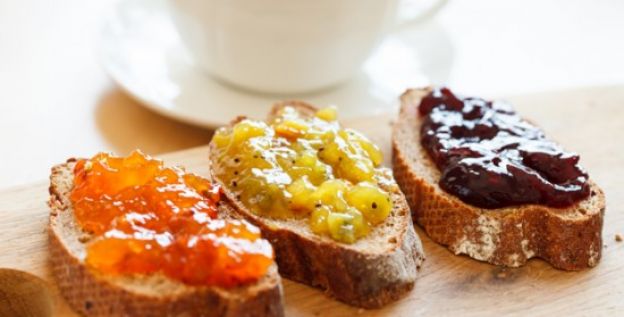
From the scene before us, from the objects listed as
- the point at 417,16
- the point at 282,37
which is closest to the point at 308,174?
the point at 282,37

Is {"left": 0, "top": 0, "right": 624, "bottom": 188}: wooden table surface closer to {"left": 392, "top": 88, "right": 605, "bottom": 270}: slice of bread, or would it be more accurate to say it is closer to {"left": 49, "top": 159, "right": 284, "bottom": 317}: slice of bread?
{"left": 49, "top": 159, "right": 284, "bottom": 317}: slice of bread

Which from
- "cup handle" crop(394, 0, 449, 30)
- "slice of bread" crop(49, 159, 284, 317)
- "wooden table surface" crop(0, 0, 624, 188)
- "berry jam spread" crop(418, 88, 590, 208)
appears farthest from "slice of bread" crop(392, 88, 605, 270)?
"cup handle" crop(394, 0, 449, 30)

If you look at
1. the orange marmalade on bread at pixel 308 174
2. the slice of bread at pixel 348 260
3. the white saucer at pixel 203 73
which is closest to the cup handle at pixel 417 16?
the white saucer at pixel 203 73

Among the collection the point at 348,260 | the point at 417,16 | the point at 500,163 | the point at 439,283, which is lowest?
the point at 439,283

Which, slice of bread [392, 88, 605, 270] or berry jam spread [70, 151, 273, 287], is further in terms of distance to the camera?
slice of bread [392, 88, 605, 270]

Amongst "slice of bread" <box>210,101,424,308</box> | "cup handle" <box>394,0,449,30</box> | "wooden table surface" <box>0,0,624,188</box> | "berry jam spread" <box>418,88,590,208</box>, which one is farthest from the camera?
"cup handle" <box>394,0,449,30</box>

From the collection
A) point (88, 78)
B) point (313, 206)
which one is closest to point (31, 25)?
point (88, 78)

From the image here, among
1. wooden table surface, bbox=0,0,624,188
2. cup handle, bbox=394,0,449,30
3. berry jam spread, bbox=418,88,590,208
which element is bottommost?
wooden table surface, bbox=0,0,624,188

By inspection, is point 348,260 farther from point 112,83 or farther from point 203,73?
point 112,83
